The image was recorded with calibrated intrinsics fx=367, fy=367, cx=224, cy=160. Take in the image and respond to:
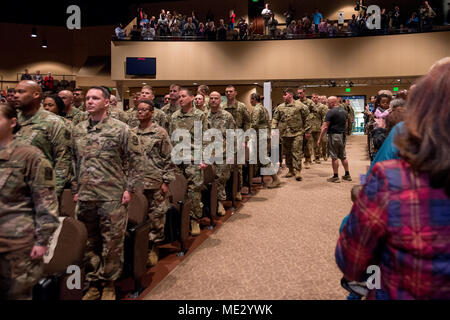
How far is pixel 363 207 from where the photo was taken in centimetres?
105

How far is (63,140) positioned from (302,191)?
4752mm

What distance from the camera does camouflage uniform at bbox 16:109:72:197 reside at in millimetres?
2912

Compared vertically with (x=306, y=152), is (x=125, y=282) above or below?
below

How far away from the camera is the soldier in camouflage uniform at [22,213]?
6.02ft

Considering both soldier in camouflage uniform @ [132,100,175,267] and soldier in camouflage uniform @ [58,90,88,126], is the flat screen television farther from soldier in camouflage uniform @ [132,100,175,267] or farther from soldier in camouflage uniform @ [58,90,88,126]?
soldier in camouflage uniform @ [132,100,175,267]

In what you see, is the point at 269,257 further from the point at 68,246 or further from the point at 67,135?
the point at 67,135

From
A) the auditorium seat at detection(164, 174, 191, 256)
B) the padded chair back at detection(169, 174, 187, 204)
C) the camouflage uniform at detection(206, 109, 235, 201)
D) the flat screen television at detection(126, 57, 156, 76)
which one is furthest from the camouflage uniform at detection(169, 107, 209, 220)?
the flat screen television at detection(126, 57, 156, 76)

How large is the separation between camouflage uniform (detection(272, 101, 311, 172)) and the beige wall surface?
346 inches

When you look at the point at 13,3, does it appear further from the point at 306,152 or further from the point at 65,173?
the point at 65,173

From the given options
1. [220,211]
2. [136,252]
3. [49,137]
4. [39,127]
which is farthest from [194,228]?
[39,127]

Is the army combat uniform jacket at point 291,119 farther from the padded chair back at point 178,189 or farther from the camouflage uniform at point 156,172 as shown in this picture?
the camouflage uniform at point 156,172

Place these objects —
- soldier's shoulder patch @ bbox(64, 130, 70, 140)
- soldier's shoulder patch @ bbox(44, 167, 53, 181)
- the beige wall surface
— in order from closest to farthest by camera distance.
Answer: soldier's shoulder patch @ bbox(44, 167, 53, 181) < soldier's shoulder patch @ bbox(64, 130, 70, 140) < the beige wall surface

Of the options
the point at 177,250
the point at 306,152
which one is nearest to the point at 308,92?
the point at 306,152

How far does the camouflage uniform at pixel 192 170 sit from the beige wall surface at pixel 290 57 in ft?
40.8
